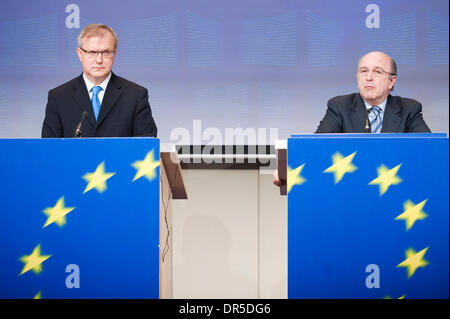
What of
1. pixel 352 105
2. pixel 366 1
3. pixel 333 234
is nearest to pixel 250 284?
pixel 352 105

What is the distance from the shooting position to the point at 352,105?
123 inches

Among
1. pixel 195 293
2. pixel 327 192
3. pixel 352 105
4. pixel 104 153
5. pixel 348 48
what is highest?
pixel 348 48

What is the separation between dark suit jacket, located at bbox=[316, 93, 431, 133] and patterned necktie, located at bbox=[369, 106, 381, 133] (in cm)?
4

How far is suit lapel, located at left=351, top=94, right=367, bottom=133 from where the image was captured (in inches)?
120

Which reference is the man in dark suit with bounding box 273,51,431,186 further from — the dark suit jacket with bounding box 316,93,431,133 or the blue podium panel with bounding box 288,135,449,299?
the blue podium panel with bounding box 288,135,449,299

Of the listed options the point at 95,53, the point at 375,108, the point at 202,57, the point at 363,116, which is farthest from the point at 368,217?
the point at 202,57

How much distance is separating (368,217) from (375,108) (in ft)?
3.76

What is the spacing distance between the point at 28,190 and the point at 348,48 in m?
2.52

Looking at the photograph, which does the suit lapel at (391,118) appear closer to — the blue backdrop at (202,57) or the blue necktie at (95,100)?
the blue backdrop at (202,57)

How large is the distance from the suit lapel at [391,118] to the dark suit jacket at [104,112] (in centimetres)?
122

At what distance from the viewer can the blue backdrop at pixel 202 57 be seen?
3994 mm

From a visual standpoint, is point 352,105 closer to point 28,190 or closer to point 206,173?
point 206,173

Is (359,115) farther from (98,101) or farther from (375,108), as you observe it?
(98,101)

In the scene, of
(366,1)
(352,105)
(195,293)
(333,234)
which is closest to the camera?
(333,234)
